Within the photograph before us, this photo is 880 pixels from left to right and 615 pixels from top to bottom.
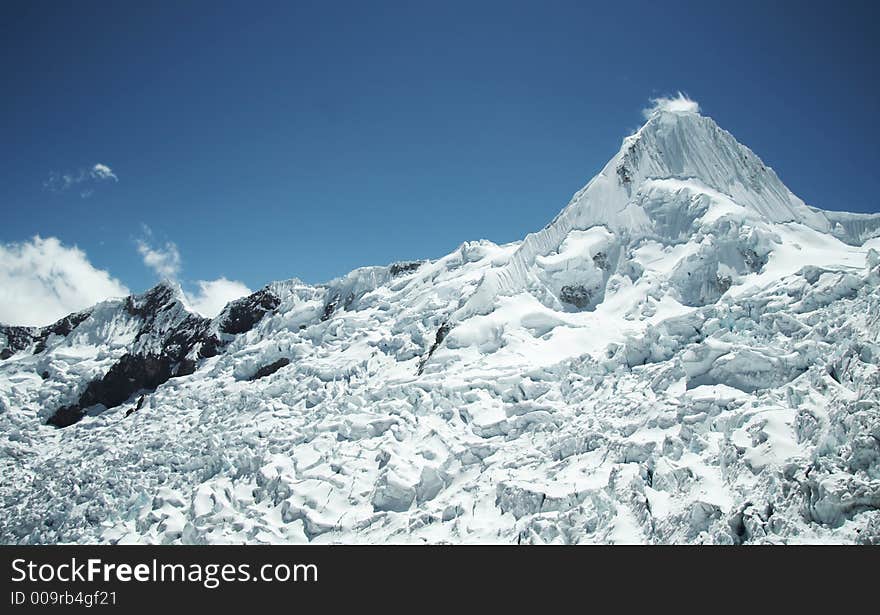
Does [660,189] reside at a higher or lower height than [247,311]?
lower

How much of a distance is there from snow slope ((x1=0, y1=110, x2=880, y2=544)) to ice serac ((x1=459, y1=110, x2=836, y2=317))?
0.87 ft

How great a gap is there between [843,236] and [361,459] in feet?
160

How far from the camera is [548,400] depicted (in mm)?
39500

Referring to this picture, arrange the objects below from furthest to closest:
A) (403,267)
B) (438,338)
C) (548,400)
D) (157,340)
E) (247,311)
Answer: (157,340) < (247,311) < (403,267) < (438,338) < (548,400)

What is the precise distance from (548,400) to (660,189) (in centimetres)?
2894

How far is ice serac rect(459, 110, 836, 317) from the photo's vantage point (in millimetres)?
53969

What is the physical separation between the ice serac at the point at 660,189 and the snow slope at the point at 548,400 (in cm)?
27

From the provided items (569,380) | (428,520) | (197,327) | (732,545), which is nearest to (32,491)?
(197,327)

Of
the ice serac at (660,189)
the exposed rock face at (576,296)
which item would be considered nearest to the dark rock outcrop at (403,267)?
the ice serac at (660,189)

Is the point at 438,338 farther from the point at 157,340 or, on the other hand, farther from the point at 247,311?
the point at 157,340

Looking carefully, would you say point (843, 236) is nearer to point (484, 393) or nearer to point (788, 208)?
point (788, 208)

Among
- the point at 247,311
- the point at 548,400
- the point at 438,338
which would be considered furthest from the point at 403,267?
the point at 548,400

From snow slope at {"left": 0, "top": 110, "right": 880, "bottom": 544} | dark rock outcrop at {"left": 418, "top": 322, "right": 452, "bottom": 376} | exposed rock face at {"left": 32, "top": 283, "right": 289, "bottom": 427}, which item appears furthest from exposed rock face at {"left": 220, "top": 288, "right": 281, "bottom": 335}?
dark rock outcrop at {"left": 418, "top": 322, "right": 452, "bottom": 376}

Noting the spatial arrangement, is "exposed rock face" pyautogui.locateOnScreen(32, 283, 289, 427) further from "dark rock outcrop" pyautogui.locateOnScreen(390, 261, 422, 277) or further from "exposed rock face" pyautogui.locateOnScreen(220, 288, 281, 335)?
"dark rock outcrop" pyautogui.locateOnScreen(390, 261, 422, 277)
